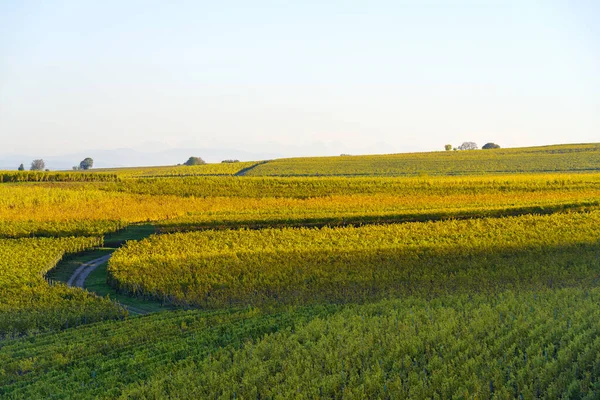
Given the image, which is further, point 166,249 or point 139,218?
point 139,218

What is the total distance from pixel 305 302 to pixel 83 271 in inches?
537

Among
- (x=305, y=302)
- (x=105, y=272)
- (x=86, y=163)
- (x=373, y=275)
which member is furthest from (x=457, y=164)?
(x=86, y=163)

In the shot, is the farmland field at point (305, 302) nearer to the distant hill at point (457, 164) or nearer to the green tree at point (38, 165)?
the distant hill at point (457, 164)

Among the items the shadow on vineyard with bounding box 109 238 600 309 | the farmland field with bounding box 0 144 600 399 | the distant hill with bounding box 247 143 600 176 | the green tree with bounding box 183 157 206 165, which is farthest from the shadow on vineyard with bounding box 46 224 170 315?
the green tree with bounding box 183 157 206 165

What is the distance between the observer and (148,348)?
15.6 metres

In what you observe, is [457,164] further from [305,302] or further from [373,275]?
[305,302]

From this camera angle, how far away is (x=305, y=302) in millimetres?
20297

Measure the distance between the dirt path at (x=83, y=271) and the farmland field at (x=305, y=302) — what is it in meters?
0.61

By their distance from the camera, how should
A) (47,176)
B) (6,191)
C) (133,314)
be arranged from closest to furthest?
(133,314) < (6,191) < (47,176)

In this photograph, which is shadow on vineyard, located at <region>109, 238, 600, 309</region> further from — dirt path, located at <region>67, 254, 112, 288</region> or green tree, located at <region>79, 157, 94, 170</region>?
green tree, located at <region>79, 157, 94, 170</region>

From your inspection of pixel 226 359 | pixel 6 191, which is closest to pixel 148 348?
pixel 226 359

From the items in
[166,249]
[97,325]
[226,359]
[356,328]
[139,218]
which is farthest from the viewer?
[139,218]

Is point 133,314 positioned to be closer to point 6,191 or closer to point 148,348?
point 148,348

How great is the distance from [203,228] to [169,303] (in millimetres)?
17364
